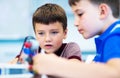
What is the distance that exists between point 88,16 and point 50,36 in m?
0.32

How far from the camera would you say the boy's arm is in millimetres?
427

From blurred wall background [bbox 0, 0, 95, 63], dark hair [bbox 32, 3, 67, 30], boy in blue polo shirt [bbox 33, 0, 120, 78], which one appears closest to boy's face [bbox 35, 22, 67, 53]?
dark hair [bbox 32, 3, 67, 30]

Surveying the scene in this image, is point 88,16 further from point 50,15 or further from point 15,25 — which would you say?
point 15,25

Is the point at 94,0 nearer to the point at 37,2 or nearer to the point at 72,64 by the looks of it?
the point at 72,64

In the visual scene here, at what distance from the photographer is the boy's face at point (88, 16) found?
1.90 ft

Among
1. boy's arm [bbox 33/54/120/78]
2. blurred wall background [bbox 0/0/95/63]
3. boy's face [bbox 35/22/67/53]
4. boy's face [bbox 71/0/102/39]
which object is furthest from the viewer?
blurred wall background [bbox 0/0/95/63]

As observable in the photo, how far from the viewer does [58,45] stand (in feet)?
2.97

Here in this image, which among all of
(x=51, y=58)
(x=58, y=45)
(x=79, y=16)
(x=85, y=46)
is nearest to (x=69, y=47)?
(x=58, y=45)

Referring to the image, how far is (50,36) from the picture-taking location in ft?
2.90

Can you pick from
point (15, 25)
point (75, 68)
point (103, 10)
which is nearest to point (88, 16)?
point (103, 10)

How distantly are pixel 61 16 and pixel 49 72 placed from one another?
512 millimetres

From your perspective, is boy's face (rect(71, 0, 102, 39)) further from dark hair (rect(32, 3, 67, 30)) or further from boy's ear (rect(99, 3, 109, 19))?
dark hair (rect(32, 3, 67, 30))

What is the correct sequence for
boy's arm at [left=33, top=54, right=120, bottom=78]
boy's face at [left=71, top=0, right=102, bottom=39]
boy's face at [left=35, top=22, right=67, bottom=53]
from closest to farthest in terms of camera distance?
1. boy's arm at [left=33, top=54, right=120, bottom=78]
2. boy's face at [left=71, top=0, right=102, bottom=39]
3. boy's face at [left=35, top=22, right=67, bottom=53]

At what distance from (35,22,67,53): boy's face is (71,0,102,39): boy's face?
0.30m
